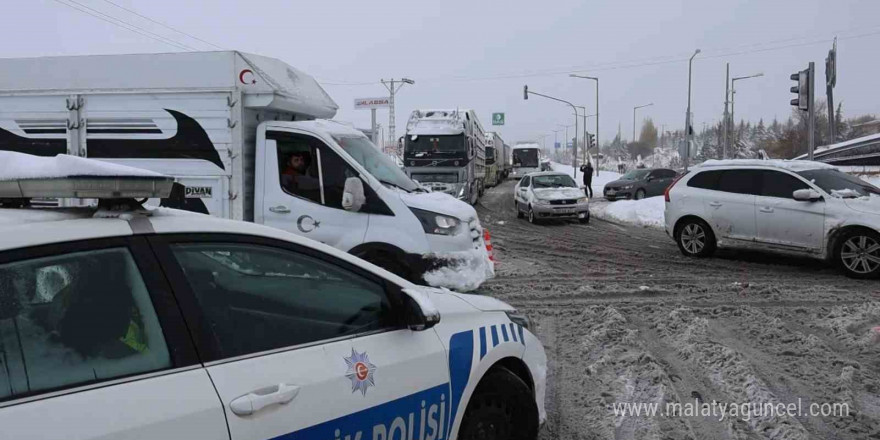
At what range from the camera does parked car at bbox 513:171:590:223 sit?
19.9 meters

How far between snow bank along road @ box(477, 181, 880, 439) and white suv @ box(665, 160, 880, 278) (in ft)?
1.28

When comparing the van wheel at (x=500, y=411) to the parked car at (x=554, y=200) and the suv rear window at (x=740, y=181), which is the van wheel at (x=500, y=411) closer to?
the suv rear window at (x=740, y=181)

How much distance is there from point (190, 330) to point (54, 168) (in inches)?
28.8

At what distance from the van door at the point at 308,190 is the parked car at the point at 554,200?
1325 centimetres

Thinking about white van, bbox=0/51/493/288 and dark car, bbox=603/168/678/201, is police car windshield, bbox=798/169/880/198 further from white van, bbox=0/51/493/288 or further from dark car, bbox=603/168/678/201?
dark car, bbox=603/168/678/201

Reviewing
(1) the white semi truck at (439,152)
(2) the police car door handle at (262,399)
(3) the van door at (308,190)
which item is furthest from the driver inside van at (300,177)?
(1) the white semi truck at (439,152)

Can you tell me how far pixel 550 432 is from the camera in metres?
4.41

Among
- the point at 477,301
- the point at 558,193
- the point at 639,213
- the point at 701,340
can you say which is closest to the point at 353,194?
the point at 477,301

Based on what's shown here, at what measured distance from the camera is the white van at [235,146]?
728 cm

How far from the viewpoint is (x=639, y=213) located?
69.2 ft

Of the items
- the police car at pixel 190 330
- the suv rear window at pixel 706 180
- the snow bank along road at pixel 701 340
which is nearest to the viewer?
the police car at pixel 190 330

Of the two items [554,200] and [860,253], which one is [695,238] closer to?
[860,253]

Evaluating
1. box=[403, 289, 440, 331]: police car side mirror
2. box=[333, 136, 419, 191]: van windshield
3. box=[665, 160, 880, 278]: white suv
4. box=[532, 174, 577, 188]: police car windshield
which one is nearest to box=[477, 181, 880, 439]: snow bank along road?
box=[665, 160, 880, 278]: white suv

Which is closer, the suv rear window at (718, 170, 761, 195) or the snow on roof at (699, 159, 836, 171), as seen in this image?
the snow on roof at (699, 159, 836, 171)
